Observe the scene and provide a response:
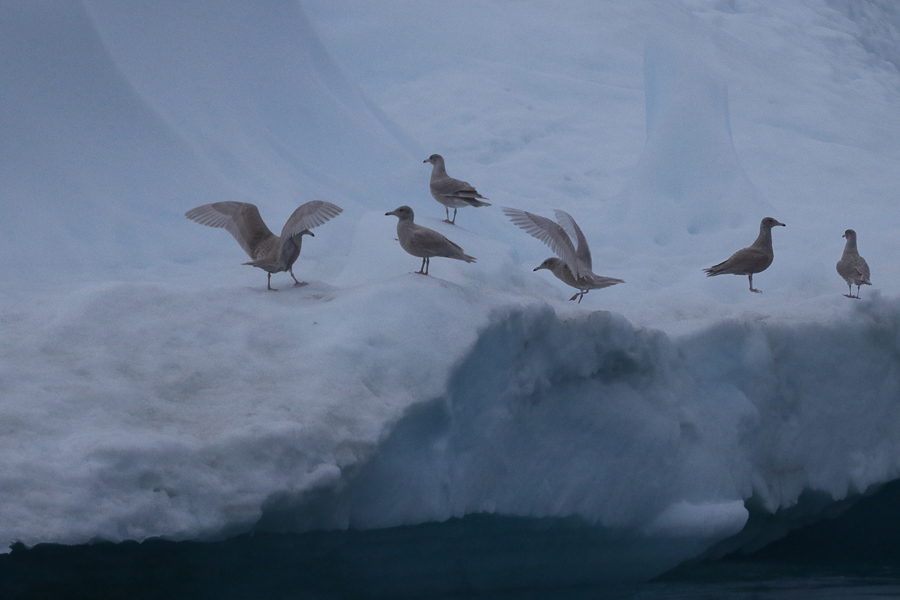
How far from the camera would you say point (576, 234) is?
4.59m

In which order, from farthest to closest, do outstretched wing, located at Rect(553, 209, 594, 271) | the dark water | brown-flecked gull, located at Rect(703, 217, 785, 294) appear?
brown-flecked gull, located at Rect(703, 217, 785, 294) → outstretched wing, located at Rect(553, 209, 594, 271) → the dark water

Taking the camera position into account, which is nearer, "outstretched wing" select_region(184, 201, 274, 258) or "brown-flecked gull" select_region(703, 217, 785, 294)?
"outstretched wing" select_region(184, 201, 274, 258)

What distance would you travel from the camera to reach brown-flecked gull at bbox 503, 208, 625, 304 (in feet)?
14.4

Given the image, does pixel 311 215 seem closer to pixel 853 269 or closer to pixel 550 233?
pixel 550 233

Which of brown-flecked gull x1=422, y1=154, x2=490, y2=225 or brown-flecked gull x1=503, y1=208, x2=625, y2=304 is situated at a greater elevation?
brown-flecked gull x1=422, y1=154, x2=490, y2=225

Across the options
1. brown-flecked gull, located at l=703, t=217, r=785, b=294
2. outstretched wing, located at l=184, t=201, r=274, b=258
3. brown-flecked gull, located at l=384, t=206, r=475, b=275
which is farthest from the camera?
brown-flecked gull, located at l=703, t=217, r=785, b=294

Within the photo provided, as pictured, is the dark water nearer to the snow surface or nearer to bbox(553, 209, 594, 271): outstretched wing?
the snow surface

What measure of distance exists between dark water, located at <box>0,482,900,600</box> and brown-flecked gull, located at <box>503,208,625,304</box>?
1.27m

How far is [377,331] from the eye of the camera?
11.0 ft

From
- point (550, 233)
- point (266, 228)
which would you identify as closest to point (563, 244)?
point (550, 233)

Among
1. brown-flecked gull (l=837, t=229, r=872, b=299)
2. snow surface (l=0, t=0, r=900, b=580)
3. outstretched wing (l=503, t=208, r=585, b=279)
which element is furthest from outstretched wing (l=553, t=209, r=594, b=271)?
brown-flecked gull (l=837, t=229, r=872, b=299)

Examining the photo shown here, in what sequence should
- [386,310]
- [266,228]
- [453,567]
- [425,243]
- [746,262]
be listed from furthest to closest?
[746,262], [266,228], [425,243], [453,567], [386,310]

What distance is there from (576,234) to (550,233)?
0.24 m

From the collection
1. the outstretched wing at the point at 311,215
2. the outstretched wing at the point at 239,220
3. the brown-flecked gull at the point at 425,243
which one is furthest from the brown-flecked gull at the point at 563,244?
the outstretched wing at the point at 239,220
